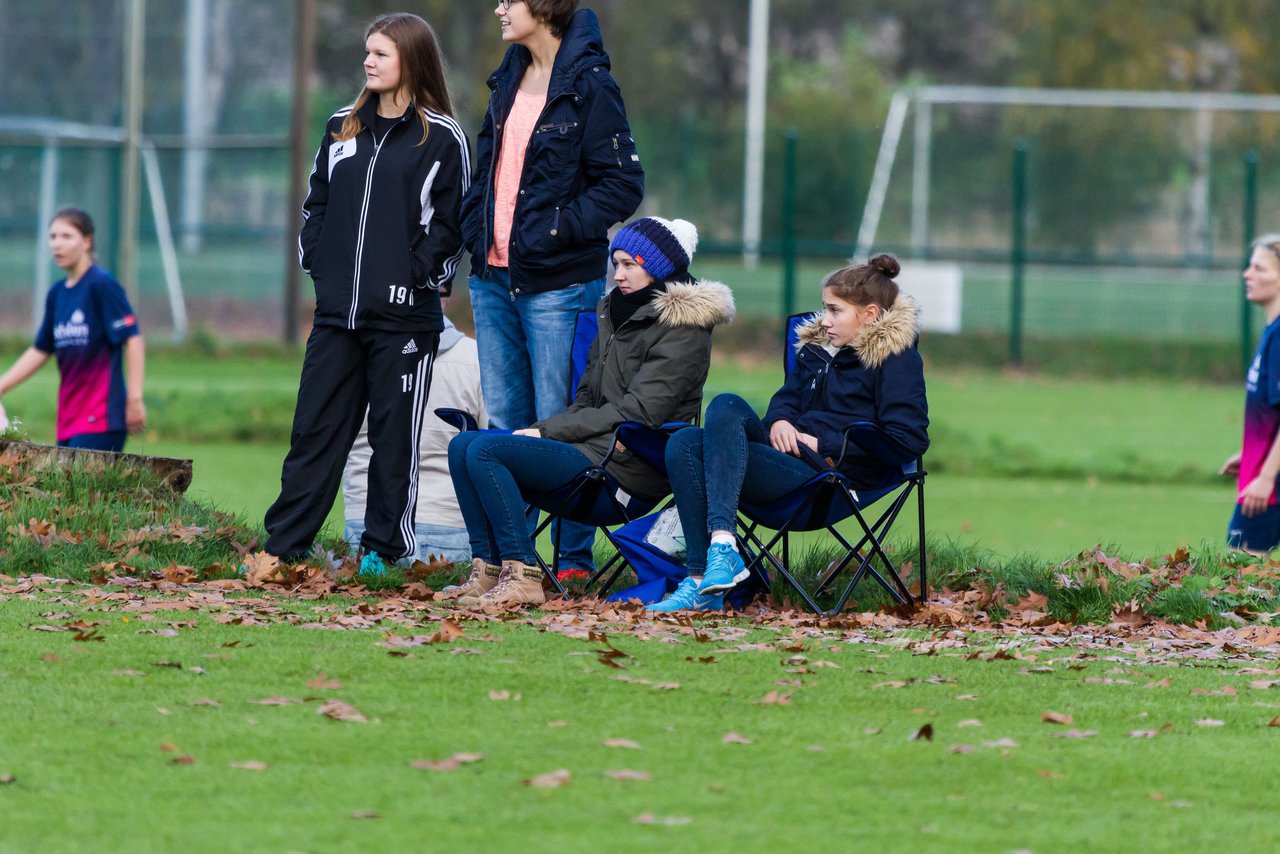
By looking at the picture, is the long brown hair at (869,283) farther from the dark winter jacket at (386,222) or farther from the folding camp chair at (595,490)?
the dark winter jacket at (386,222)

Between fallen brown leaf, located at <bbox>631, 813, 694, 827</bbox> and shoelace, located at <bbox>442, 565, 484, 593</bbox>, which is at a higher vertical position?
shoelace, located at <bbox>442, 565, 484, 593</bbox>

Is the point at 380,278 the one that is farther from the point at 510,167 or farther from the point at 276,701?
the point at 276,701

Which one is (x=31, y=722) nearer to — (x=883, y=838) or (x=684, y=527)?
(x=883, y=838)

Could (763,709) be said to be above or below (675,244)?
below

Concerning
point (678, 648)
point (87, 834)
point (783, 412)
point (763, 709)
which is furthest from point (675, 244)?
point (87, 834)

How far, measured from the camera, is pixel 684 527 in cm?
693

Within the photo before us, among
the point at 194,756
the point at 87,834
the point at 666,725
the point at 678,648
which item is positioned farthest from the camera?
the point at 678,648

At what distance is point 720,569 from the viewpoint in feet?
22.2

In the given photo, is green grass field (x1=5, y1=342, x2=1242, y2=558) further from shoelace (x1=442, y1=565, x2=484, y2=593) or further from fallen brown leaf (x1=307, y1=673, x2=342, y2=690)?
fallen brown leaf (x1=307, y1=673, x2=342, y2=690)

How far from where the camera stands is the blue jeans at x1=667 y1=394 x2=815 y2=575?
22.4 ft

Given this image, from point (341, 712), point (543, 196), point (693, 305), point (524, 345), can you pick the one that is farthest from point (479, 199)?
point (341, 712)

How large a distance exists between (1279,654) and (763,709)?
2.20 m

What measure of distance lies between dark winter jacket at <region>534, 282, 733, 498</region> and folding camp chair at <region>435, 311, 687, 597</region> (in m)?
0.07

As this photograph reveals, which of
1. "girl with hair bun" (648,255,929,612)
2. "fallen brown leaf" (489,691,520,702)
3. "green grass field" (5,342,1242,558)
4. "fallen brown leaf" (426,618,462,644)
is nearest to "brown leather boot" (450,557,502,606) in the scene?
"girl with hair bun" (648,255,929,612)
